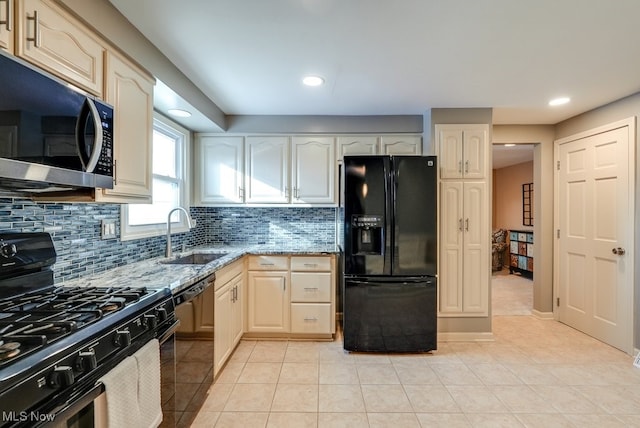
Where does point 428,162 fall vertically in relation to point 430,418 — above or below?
above

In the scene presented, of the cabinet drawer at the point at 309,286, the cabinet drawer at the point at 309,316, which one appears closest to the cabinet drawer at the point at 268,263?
the cabinet drawer at the point at 309,286

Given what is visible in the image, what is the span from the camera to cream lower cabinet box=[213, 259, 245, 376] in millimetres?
2225

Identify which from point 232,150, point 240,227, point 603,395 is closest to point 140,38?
point 232,150

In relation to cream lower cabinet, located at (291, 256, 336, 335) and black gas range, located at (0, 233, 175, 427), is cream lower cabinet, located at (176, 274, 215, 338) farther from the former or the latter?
cream lower cabinet, located at (291, 256, 336, 335)

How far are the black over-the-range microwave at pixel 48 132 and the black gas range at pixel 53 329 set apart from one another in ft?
1.27

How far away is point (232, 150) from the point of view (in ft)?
10.8

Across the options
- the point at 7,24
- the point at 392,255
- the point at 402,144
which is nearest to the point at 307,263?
the point at 392,255

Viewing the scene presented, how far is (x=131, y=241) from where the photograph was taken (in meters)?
2.23

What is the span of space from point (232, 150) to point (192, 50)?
138 centimetres

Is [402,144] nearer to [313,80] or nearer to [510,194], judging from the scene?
[313,80]

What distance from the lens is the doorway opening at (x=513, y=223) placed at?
5.38m

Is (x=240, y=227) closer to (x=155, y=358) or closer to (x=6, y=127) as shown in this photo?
(x=155, y=358)

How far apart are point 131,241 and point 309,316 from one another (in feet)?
5.54

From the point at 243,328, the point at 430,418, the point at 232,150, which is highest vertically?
the point at 232,150
